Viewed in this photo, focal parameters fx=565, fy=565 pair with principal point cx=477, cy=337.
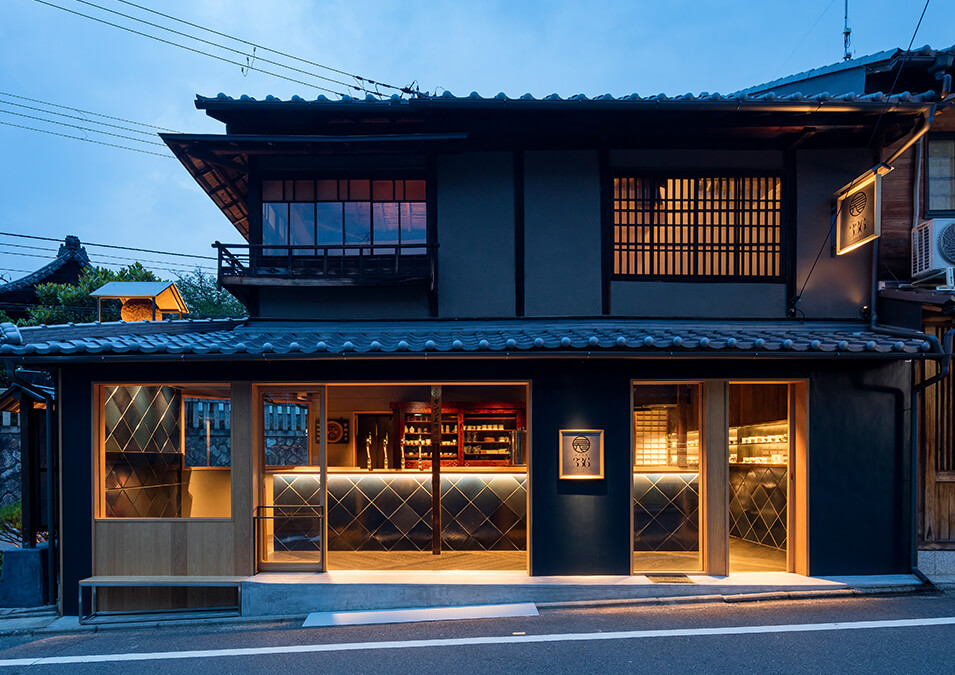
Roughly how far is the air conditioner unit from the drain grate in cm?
548

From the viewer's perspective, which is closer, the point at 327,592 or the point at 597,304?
the point at 327,592

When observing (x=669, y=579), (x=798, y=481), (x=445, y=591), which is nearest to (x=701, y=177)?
(x=798, y=481)

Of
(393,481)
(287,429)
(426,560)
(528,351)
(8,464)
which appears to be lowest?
(8,464)

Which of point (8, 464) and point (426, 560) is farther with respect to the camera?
point (8, 464)

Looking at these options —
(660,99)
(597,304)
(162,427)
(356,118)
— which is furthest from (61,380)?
(660,99)

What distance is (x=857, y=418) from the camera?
7.96 metres

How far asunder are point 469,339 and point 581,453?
2215mm

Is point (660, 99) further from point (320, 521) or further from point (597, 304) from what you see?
point (320, 521)

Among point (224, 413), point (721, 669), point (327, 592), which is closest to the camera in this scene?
point (721, 669)

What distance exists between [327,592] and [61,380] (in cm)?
461

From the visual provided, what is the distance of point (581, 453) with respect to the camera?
7.80m

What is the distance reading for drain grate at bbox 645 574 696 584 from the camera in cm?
752

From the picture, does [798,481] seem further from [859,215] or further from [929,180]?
[929,180]

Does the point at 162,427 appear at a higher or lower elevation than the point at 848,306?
lower
